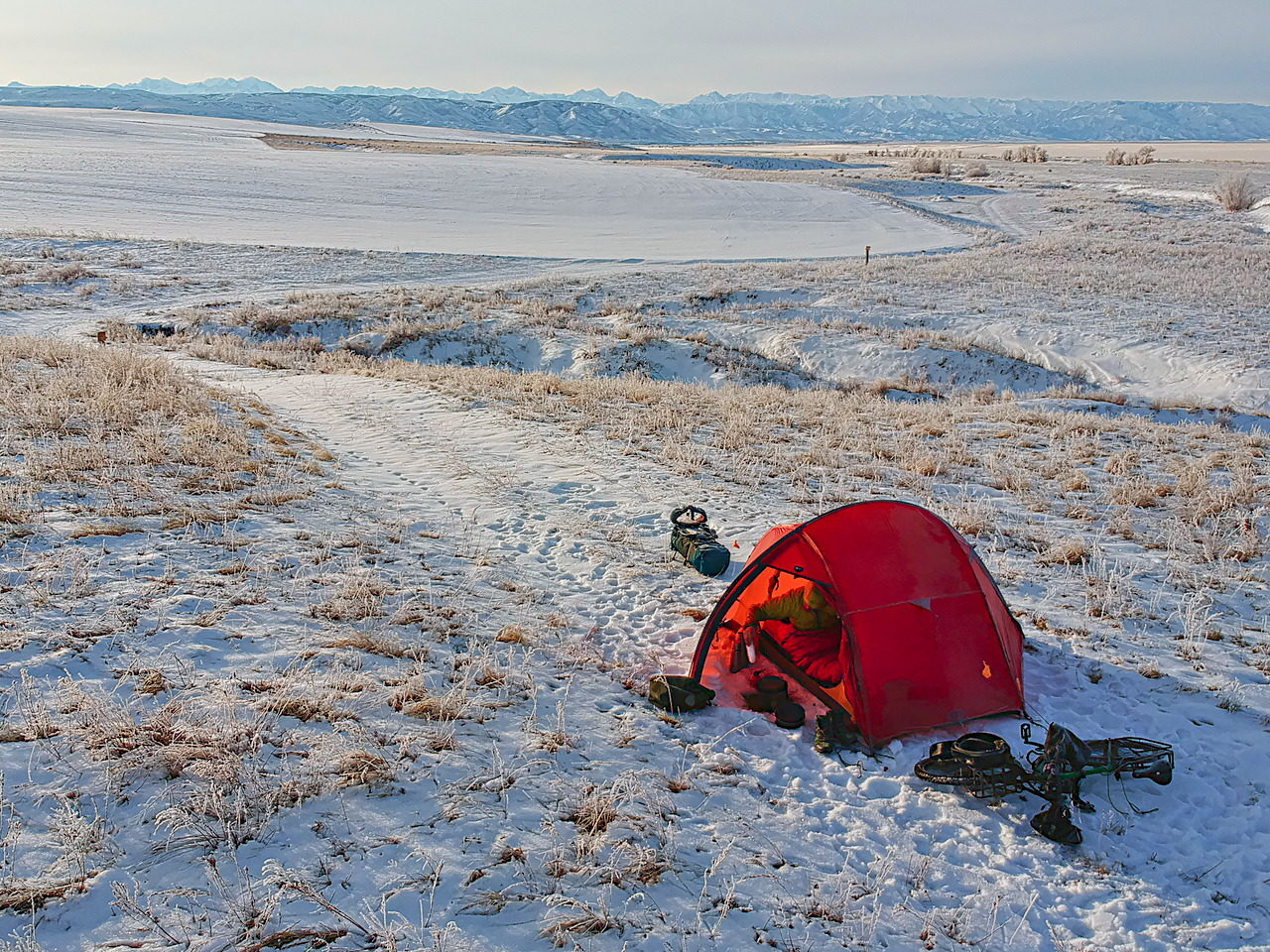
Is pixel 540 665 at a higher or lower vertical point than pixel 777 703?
higher

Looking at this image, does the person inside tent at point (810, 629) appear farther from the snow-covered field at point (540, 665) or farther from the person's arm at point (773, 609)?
the snow-covered field at point (540, 665)

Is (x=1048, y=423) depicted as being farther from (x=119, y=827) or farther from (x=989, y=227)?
(x=989, y=227)

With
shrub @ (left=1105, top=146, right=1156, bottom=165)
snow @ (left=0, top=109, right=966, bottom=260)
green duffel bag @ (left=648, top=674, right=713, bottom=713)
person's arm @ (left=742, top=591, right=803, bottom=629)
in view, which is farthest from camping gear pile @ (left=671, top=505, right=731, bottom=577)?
shrub @ (left=1105, top=146, right=1156, bottom=165)

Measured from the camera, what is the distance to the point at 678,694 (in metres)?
6.27

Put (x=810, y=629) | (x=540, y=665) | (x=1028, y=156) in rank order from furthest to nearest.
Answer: (x=1028, y=156)
(x=810, y=629)
(x=540, y=665)

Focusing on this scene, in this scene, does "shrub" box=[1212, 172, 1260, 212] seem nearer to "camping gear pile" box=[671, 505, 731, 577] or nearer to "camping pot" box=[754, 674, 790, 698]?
"camping gear pile" box=[671, 505, 731, 577]

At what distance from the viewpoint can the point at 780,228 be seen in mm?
51344

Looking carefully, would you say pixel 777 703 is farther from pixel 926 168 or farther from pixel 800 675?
pixel 926 168

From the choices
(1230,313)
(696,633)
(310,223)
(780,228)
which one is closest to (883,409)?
(696,633)

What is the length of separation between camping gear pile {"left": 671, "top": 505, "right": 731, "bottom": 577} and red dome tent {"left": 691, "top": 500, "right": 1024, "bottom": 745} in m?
1.67

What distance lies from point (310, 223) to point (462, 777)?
4873 centimetres

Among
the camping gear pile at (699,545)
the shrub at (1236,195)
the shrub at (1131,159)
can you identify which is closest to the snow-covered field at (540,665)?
the camping gear pile at (699,545)

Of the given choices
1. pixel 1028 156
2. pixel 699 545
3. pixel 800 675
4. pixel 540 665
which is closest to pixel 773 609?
pixel 800 675

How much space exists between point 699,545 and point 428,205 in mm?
54164
